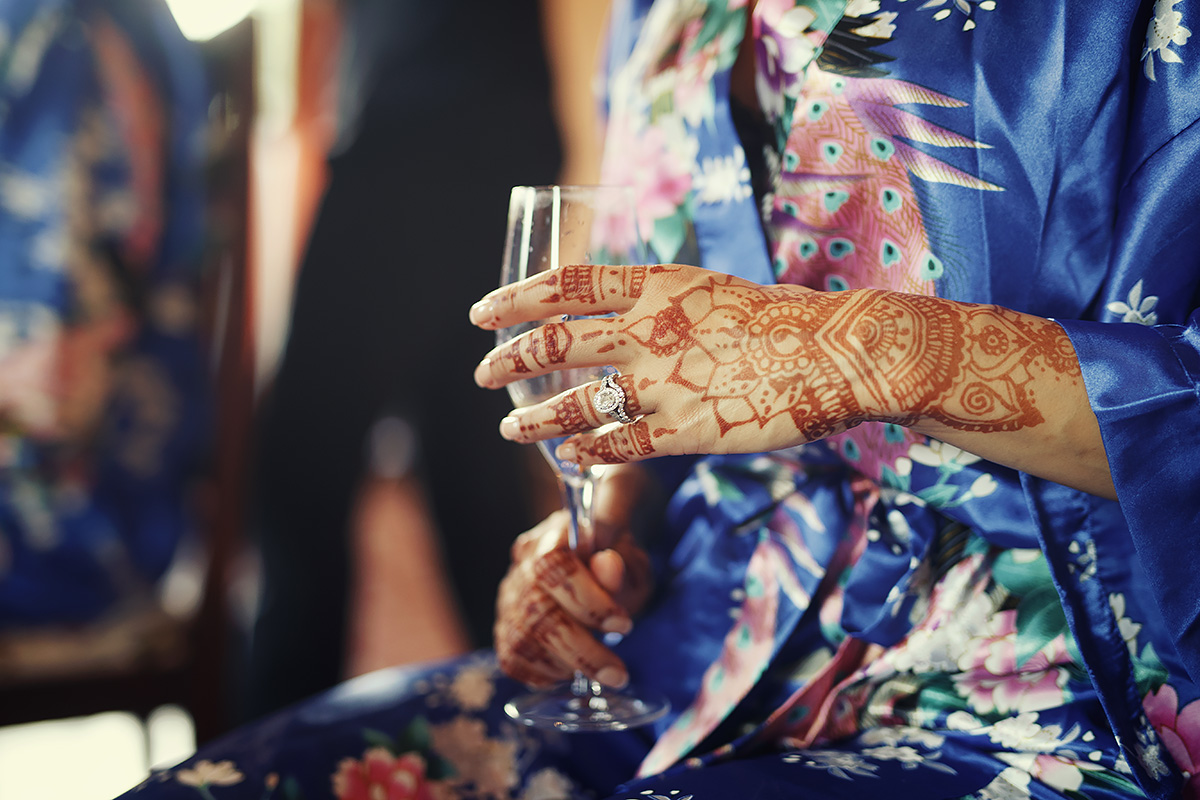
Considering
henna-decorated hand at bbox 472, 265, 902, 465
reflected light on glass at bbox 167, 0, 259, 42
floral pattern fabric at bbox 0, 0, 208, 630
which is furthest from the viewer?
reflected light on glass at bbox 167, 0, 259, 42

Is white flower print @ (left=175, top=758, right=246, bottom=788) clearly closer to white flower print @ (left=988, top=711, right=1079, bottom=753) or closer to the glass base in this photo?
the glass base

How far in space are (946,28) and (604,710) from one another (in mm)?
540

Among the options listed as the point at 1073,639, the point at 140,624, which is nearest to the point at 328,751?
the point at 1073,639

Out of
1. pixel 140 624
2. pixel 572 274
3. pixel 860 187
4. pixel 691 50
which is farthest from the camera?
pixel 140 624

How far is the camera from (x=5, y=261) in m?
1.52

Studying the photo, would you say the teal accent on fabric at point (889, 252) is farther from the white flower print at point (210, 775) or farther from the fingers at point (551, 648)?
the white flower print at point (210, 775)

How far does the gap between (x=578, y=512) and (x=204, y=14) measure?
1481 mm

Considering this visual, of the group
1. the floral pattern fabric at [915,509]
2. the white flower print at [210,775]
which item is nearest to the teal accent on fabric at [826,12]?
the floral pattern fabric at [915,509]

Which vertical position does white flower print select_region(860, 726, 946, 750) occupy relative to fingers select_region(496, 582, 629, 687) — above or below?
below

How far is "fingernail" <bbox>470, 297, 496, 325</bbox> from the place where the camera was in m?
0.51

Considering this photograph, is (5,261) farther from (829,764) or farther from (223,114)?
(829,764)

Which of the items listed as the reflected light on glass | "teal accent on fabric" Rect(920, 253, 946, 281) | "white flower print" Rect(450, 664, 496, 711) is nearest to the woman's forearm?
"teal accent on fabric" Rect(920, 253, 946, 281)

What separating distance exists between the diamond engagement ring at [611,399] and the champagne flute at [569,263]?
0.04m

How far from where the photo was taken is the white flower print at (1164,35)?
0.53 metres
